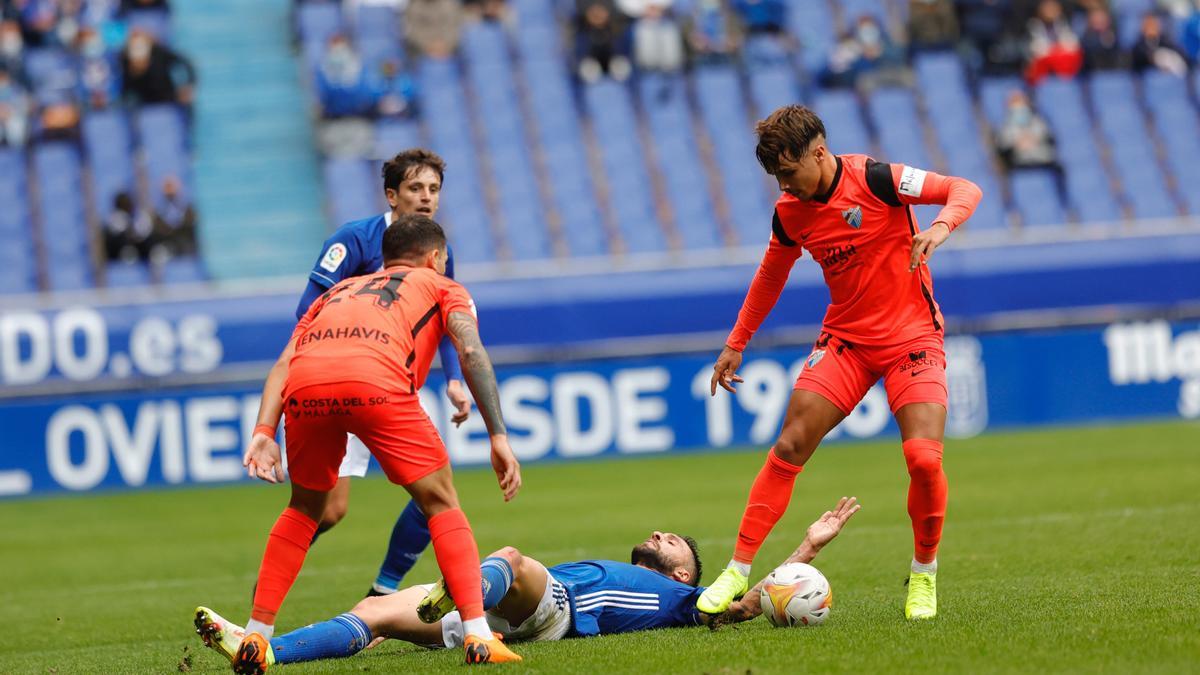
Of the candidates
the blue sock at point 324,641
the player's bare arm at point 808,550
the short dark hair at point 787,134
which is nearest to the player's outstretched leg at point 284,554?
the blue sock at point 324,641

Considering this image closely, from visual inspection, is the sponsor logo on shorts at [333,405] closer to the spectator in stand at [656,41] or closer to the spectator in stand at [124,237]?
the spectator in stand at [124,237]

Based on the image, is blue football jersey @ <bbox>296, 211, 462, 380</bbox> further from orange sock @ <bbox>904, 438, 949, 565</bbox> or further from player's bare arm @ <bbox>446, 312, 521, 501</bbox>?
orange sock @ <bbox>904, 438, 949, 565</bbox>

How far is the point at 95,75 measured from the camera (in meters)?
24.6

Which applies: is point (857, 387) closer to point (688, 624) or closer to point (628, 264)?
point (688, 624)

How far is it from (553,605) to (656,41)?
1971 centimetres

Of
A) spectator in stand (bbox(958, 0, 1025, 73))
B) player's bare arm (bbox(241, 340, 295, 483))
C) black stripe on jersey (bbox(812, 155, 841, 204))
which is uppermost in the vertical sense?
spectator in stand (bbox(958, 0, 1025, 73))

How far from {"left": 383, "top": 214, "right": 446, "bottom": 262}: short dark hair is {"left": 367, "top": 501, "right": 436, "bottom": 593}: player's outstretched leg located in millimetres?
1666

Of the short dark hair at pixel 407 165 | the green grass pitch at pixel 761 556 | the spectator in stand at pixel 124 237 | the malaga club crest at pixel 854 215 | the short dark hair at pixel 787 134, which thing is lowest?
the green grass pitch at pixel 761 556

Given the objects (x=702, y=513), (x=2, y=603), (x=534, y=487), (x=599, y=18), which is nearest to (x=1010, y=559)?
(x=702, y=513)

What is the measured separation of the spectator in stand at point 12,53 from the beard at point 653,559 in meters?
19.6

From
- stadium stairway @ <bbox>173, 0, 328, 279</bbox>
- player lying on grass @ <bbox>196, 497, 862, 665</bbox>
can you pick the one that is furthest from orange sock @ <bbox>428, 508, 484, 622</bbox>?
stadium stairway @ <bbox>173, 0, 328, 279</bbox>

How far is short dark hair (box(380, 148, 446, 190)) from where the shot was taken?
798 cm

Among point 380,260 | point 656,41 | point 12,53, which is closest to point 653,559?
point 380,260

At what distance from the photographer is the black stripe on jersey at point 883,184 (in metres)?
7.25
